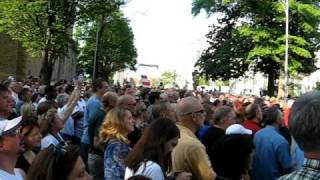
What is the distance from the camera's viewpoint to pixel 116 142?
568 cm

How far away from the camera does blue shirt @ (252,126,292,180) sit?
6.93 meters

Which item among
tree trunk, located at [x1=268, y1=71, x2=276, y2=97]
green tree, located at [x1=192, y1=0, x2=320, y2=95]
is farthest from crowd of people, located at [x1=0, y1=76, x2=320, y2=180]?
tree trunk, located at [x1=268, y1=71, x2=276, y2=97]

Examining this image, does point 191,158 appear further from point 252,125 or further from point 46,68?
point 46,68

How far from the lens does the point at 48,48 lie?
3309cm

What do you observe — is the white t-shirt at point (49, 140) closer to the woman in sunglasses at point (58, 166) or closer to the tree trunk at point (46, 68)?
the woman in sunglasses at point (58, 166)

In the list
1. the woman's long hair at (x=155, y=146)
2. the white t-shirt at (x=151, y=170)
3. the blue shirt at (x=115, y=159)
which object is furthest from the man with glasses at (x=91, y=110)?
the white t-shirt at (x=151, y=170)

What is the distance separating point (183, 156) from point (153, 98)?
7.32 m

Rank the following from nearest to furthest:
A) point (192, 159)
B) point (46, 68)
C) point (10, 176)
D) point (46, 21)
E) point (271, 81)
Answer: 1. point (10, 176)
2. point (192, 159)
3. point (46, 21)
4. point (46, 68)
5. point (271, 81)

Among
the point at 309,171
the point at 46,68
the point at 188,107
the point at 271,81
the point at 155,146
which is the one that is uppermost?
the point at 46,68

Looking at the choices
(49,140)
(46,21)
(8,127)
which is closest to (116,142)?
(49,140)

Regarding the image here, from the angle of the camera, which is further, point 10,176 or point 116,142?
point 116,142

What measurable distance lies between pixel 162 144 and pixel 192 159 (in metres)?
0.36

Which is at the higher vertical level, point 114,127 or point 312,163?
point 312,163

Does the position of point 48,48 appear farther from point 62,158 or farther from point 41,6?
point 62,158
